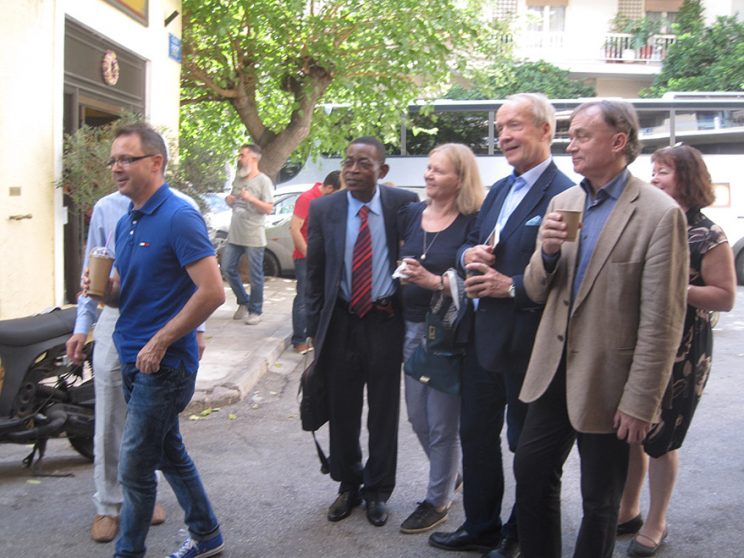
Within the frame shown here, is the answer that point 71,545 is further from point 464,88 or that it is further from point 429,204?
point 464,88

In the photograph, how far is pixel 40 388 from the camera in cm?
512

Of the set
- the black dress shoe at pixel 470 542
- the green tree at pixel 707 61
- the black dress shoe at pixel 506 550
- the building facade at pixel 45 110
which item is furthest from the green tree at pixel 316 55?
the green tree at pixel 707 61

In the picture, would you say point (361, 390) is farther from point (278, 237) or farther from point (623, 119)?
point (278, 237)

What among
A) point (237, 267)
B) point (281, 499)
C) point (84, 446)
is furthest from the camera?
point (237, 267)

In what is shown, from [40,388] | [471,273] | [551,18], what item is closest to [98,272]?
[471,273]

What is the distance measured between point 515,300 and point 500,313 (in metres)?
0.14

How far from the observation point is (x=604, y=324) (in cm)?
315

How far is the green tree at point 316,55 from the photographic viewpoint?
44.1 ft

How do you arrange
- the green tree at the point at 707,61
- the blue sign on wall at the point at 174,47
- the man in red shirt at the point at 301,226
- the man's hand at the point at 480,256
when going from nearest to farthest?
1. the man's hand at the point at 480,256
2. the man in red shirt at the point at 301,226
3. the blue sign on wall at the point at 174,47
4. the green tree at the point at 707,61

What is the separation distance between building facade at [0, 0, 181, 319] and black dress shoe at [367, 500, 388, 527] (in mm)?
4484

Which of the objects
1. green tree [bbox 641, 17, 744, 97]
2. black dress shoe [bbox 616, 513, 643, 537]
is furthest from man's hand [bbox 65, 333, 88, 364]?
green tree [bbox 641, 17, 744, 97]

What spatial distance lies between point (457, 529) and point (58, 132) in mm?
6119

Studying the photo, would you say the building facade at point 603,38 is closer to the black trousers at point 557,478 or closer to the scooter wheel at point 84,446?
the scooter wheel at point 84,446

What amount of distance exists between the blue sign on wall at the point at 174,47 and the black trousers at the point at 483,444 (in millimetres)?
9529
